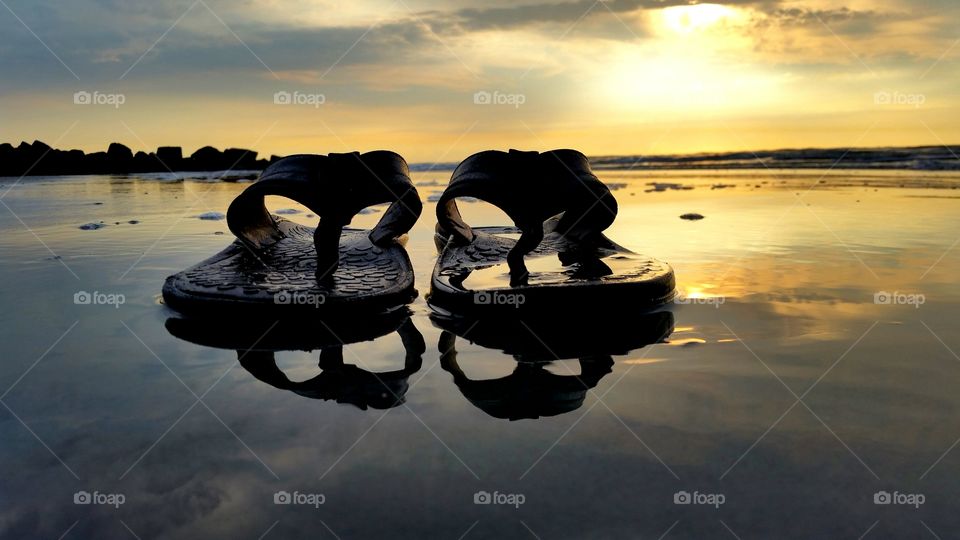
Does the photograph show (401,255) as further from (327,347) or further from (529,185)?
(327,347)

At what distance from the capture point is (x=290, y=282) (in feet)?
18.3

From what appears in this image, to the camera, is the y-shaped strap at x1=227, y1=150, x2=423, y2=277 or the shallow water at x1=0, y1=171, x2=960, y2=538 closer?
the shallow water at x1=0, y1=171, x2=960, y2=538

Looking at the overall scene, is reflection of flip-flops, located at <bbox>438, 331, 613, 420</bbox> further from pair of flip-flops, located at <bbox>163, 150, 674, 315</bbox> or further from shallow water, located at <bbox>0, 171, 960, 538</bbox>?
pair of flip-flops, located at <bbox>163, 150, 674, 315</bbox>

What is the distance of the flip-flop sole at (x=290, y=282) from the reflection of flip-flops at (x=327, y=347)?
0.13 metres

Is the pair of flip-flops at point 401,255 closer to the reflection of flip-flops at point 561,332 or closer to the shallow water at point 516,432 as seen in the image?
the reflection of flip-flops at point 561,332

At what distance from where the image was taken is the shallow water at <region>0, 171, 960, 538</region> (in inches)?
101

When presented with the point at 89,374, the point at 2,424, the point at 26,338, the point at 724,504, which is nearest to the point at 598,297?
the point at 724,504

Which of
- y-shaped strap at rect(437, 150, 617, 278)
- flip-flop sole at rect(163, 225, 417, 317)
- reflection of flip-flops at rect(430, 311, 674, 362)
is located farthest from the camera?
y-shaped strap at rect(437, 150, 617, 278)

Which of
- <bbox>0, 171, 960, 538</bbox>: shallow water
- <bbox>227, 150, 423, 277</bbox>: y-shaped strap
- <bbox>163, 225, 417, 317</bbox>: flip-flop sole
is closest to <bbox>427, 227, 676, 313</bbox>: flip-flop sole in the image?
<bbox>0, 171, 960, 538</bbox>: shallow water

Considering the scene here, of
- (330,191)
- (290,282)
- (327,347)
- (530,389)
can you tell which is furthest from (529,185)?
(530,389)

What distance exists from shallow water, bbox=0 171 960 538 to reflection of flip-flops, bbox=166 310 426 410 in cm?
8

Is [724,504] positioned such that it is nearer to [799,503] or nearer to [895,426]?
[799,503]

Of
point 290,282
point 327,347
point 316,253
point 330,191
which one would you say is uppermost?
point 330,191

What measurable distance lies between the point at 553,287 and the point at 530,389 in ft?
5.09
